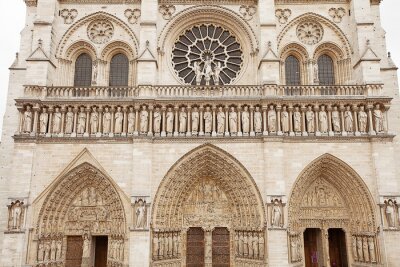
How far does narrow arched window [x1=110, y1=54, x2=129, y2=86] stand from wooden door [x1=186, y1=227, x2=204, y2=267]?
273 inches

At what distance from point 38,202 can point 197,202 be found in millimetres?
6032

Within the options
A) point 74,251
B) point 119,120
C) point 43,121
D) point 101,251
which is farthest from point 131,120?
point 74,251

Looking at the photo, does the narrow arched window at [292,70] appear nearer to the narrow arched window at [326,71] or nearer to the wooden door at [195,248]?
the narrow arched window at [326,71]

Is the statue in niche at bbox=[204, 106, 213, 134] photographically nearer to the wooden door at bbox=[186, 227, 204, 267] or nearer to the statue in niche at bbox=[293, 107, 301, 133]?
the statue in niche at bbox=[293, 107, 301, 133]

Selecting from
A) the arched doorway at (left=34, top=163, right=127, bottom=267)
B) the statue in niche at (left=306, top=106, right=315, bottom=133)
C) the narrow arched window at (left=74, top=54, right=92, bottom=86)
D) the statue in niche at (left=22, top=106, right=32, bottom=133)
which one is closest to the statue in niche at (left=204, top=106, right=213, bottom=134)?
the statue in niche at (left=306, top=106, right=315, bottom=133)

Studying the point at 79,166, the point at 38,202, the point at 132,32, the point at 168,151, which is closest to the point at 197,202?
the point at 168,151

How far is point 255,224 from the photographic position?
1433cm

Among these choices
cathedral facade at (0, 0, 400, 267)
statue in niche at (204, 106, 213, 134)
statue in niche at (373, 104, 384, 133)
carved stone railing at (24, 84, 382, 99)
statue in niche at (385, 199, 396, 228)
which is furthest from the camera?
carved stone railing at (24, 84, 382, 99)

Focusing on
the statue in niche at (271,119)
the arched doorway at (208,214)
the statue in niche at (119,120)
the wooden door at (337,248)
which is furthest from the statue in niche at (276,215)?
the statue in niche at (119,120)

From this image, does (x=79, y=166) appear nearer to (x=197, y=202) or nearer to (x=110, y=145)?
(x=110, y=145)

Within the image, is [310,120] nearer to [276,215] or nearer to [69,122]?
[276,215]

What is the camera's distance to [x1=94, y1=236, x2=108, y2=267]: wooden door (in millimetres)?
15164

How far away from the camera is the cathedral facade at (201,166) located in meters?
14.1

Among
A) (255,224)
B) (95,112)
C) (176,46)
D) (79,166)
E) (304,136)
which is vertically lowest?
(255,224)
